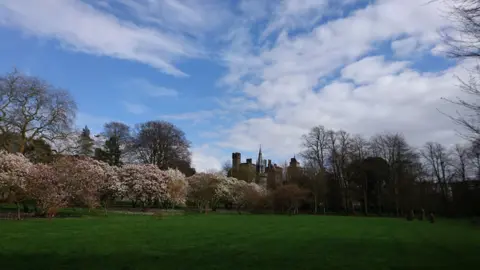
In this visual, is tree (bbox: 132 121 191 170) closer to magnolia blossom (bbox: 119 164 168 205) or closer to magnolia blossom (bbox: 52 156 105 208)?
magnolia blossom (bbox: 119 164 168 205)

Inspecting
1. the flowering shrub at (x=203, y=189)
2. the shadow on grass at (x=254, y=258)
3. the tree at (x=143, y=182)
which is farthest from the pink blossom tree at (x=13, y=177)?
the flowering shrub at (x=203, y=189)

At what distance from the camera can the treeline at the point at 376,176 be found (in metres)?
49.9

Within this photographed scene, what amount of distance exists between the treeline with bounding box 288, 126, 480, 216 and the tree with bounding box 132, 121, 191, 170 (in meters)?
19.3

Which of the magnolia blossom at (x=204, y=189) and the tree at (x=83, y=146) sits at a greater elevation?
the tree at (x=83, y=146)

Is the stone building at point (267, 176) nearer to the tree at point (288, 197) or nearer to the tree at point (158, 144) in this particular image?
the tree at point (288, 197)

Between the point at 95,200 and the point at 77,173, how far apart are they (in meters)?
3.14

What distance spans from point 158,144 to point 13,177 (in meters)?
31.8

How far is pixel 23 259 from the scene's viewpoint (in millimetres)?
8352

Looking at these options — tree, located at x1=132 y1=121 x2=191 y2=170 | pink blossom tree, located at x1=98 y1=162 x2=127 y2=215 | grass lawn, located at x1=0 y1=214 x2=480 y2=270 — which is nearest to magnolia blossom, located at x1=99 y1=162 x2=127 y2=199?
pink blossom tree, located at x1=98 y1=162 x2=127 y2=215

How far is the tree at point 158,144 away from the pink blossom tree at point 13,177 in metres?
29.5

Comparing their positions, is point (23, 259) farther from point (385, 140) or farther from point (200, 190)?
point (385, 140)

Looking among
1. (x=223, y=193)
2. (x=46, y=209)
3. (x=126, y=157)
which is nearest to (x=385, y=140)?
(x=223, y=193)

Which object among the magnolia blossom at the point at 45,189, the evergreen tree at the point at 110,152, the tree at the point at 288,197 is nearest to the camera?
the magnolia blossom at the point at 45,189

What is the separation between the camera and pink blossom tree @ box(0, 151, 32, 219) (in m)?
25.2
